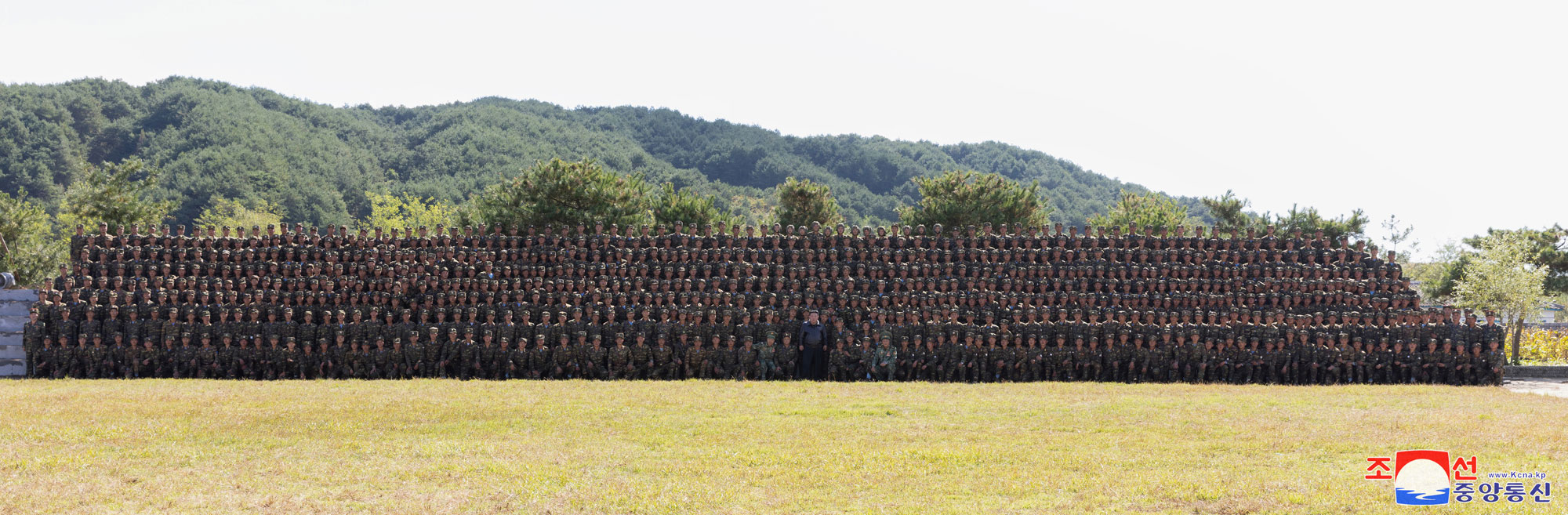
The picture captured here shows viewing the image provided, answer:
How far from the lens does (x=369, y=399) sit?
12.0 metres

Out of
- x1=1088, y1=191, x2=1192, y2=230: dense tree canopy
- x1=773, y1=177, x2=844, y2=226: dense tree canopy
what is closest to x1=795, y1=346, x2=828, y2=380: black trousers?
x1=773, y1=177, x2=844, y2=226: dense tree canopy

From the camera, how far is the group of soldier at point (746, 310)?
15203mm

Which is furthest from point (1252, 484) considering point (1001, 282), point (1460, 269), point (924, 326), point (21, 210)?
point (21, 210)

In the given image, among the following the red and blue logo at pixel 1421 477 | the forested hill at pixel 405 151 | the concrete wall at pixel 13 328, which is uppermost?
the forested hill at pixel 405 151

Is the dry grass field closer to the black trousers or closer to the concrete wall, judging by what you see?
the black trousers

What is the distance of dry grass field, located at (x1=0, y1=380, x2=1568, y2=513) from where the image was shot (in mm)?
6926

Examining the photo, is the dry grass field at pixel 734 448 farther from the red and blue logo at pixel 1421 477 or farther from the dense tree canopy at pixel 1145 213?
the dense tree canopy at pixel 1145 213

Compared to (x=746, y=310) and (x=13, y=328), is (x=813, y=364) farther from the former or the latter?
Result: (x=13, y=328)

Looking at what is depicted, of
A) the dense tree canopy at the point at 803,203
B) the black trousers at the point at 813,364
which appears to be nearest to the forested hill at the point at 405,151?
the dense tree canopy at the point at 803,203

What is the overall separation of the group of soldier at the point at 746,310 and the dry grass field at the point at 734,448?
189cm

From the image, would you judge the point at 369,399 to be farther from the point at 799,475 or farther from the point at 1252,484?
the point at 1252,484

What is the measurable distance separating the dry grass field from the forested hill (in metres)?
49.3

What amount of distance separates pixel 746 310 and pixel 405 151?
66.5 metres

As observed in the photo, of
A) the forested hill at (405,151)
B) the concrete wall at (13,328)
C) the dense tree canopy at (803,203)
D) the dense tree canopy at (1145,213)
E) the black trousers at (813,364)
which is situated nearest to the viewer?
the black trousers at (813,364)
